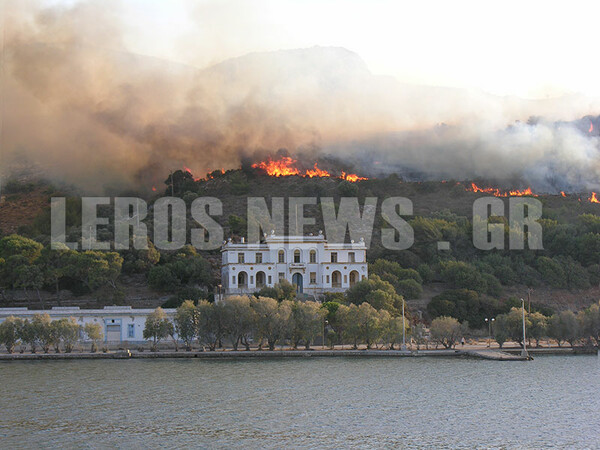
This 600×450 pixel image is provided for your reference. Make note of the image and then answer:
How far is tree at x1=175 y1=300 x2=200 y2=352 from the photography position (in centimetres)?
6269

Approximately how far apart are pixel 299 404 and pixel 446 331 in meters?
25.3

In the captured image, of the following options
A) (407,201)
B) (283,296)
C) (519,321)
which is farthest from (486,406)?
(407,201)

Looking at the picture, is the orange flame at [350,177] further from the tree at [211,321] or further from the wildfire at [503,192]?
the tree at [211,321]

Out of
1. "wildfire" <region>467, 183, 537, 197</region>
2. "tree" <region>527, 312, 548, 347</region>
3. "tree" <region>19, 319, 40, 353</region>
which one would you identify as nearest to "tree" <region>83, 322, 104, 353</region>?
"tree" <region>19, 319, 40, 353</region>

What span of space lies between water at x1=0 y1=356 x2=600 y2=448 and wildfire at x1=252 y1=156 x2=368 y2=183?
6821cm

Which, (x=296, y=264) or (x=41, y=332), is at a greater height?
(x=296, y=264)

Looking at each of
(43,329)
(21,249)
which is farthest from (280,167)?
(43,329)

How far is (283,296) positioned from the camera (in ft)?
233

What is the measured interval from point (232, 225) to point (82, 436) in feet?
196

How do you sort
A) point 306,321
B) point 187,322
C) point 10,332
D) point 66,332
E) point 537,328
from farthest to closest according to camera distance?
1. point 537,328
2. point 187,322
3. point 306,321
4. point 66,332
5. point 10,332

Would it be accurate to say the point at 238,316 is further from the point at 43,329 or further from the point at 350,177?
the point at 350,177

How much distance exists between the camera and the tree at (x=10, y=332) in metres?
61.0

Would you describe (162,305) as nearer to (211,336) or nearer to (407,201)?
(211,336)

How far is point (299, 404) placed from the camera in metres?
42.1
